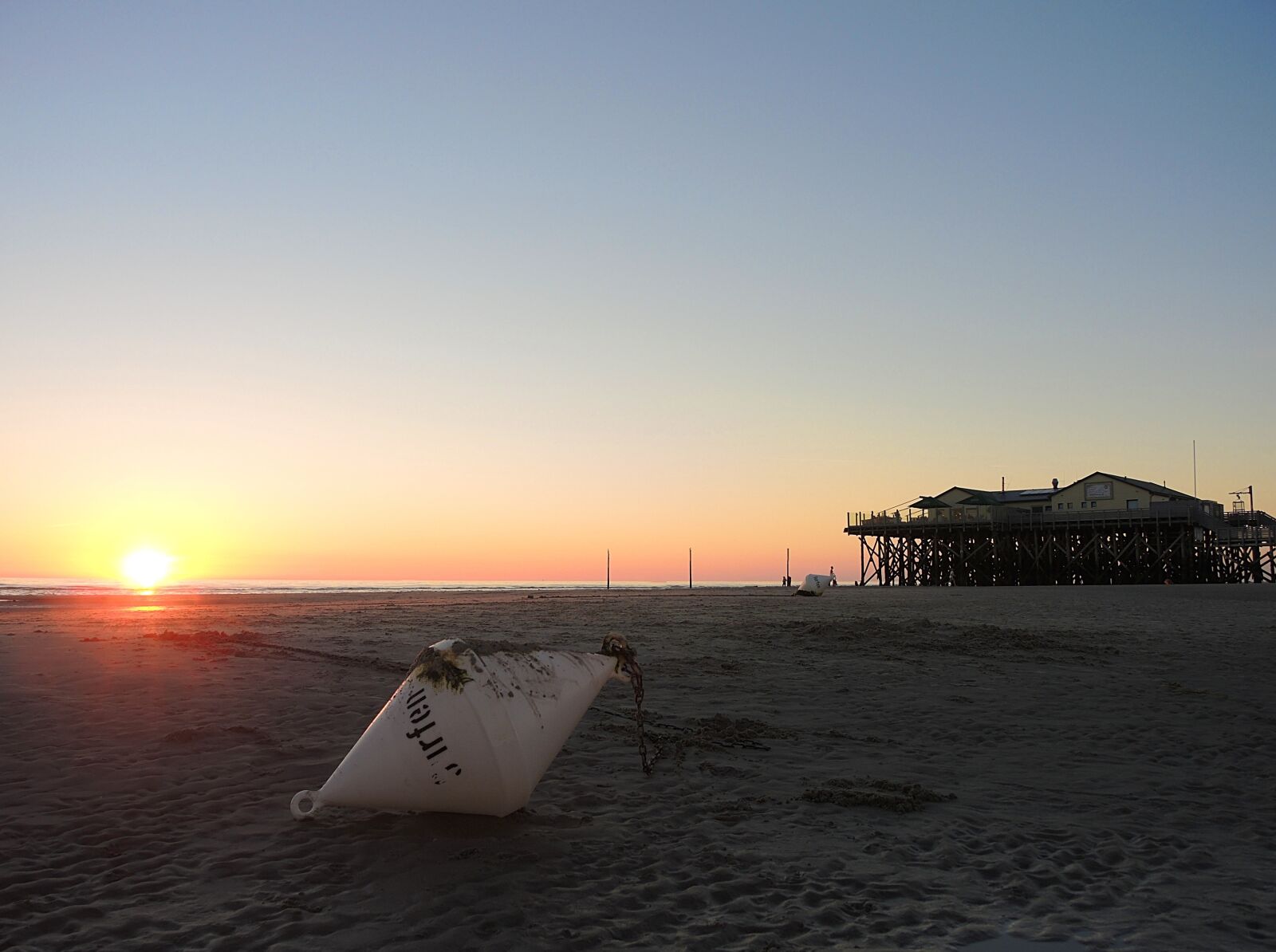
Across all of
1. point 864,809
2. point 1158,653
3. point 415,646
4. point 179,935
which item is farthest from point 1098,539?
point 179,935

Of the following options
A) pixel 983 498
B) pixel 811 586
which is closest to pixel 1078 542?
pixel 983 498

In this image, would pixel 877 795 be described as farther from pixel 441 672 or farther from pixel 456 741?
pixel 441 672

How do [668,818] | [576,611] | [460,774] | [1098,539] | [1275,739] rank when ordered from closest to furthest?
[460,774], [668,818], [1275,739], [576,611], [1098,539]

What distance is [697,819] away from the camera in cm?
538

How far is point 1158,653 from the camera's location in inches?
488

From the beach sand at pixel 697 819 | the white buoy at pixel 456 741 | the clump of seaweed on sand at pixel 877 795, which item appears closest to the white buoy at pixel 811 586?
the beach sand at pixel 697 819

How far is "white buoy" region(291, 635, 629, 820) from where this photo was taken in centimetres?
482

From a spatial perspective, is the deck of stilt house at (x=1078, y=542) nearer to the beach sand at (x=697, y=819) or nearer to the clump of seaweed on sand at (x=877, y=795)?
the beach sand at (x=697, y=819)

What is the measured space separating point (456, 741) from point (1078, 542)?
58.5 metres

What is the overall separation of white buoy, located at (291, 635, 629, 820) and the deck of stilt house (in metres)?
54.0

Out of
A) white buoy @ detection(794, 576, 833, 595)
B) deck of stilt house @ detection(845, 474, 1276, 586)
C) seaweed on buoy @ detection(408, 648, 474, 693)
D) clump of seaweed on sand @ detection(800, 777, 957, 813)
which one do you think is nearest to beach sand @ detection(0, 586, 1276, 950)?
clump of seaweed on sand @ detection(800, 777, 957, 813)

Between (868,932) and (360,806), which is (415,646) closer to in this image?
(360,806)

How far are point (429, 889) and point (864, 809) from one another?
111 inches

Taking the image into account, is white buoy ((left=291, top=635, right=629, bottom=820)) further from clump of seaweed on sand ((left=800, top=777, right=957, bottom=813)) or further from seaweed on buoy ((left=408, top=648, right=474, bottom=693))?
clump of seaweed on sand ((left=800, top=777, right=957, bottom=813))
